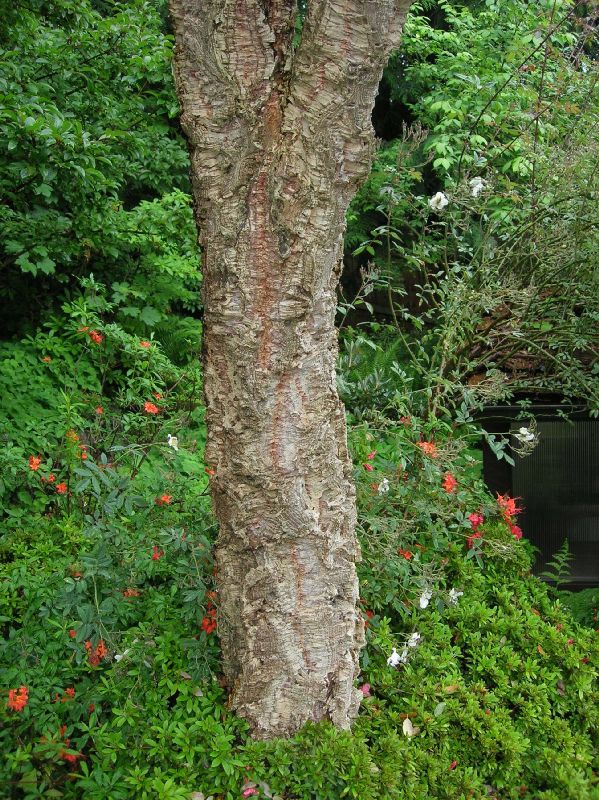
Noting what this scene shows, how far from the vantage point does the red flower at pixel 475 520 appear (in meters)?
3.35

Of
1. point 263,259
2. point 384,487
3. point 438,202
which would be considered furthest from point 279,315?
point 438,202

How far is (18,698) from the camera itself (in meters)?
2.28

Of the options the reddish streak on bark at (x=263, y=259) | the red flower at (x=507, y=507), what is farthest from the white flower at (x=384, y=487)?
the reddish streak on bark at (x=263, y=259)

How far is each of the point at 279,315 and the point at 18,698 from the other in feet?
4.65

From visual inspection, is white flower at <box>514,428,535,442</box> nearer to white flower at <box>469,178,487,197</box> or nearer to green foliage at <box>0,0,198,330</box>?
white flower at <box>469,178,487,197</box>

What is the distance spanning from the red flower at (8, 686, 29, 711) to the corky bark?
631 millimetres

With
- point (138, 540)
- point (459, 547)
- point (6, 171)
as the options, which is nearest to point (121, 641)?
point (138, 540)

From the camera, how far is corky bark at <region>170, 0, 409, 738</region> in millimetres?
1996

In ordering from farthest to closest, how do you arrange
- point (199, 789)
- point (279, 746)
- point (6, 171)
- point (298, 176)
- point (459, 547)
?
point (6, 171) → point (459, 547) → point (279, 746) → point (199, 789) → point (298, 176)

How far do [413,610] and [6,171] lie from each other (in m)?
3.46

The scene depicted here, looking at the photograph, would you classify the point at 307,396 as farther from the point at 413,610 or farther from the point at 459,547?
the point at 459,547

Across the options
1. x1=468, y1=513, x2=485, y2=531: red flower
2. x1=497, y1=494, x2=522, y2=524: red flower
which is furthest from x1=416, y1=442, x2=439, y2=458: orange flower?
x1=497, y1=494, x2=522, y2=524: red flower

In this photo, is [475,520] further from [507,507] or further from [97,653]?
[97,653]

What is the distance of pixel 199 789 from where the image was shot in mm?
2189
